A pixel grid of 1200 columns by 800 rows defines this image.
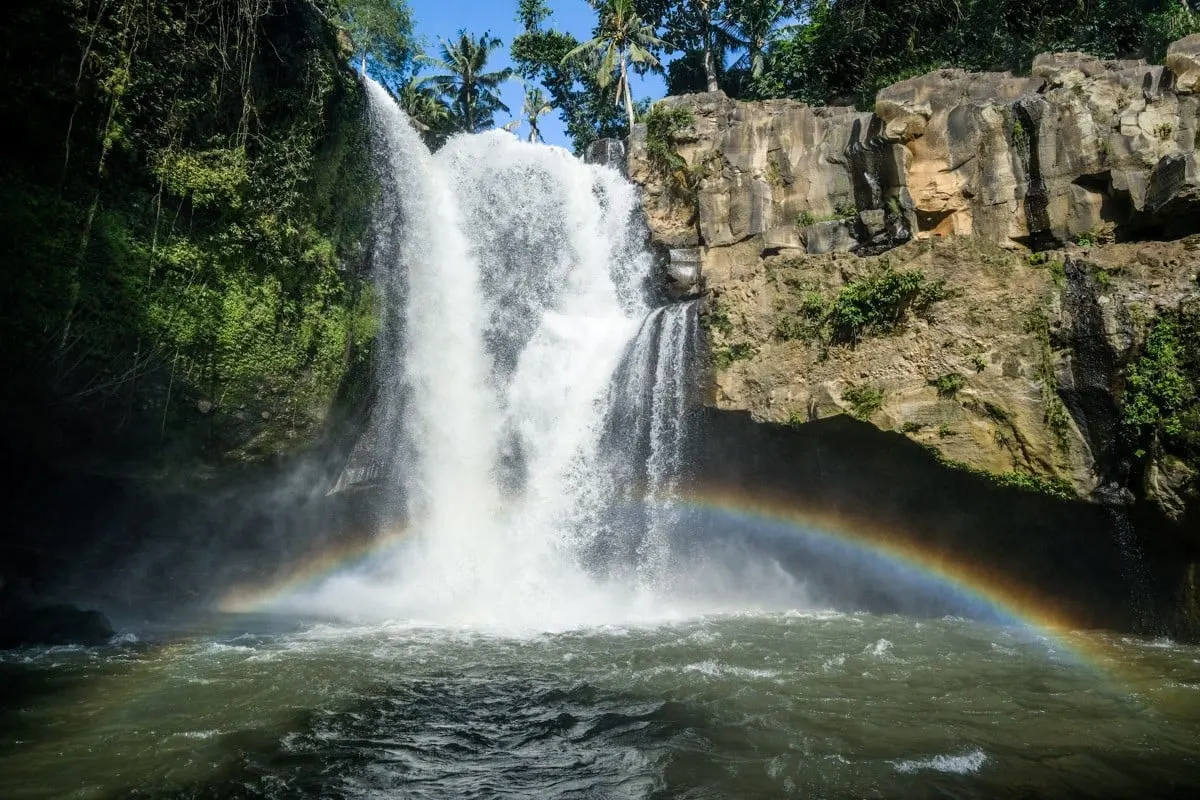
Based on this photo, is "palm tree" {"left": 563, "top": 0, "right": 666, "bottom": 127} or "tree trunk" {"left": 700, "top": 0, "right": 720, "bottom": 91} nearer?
"palm tree" {"left": 563, "top": 0, "right": 666, "bottom": 127}

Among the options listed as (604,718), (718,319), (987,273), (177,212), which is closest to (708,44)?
(718,319)

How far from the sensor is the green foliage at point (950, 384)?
41.1 feet

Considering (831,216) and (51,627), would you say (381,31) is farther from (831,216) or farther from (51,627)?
(51,627)

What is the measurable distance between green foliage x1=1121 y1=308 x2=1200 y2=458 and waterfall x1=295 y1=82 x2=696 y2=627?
7251 millimetres

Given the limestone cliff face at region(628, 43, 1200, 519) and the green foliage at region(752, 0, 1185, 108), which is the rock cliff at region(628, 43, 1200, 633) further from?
the green foliage at region(752, 0, 1185, 108)

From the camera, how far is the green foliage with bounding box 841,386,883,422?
1302 cm

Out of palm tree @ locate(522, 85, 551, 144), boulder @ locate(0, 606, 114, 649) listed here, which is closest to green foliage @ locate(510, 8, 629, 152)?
palm tree @ locate(522, 85, 551, 144)

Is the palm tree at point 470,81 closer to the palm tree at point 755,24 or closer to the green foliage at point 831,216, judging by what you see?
the palm tree at point 755,24

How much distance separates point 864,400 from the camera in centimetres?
1312

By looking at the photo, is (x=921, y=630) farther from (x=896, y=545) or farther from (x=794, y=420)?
(x=794, y=420)

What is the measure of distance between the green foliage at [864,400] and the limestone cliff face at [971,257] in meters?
0.03

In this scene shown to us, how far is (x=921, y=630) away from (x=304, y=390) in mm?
11689

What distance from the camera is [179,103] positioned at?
41.4ft

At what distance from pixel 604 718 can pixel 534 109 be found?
39.0 meters
